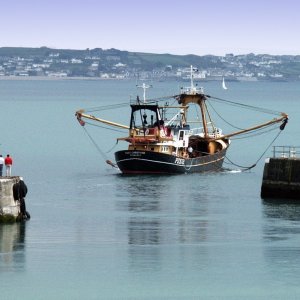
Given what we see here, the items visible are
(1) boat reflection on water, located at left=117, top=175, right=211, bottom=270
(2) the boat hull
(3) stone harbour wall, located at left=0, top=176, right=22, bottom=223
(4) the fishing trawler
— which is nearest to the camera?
(1) boat reflection on water, located at left=117, top=175, right=211, bottom=270

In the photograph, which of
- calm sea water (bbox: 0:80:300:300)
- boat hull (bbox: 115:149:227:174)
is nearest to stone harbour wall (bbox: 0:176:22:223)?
calm sea water (bbox: 0:80:300:300)

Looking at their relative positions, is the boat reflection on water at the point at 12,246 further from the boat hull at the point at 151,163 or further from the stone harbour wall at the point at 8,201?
the boat hull at the point at 151,163

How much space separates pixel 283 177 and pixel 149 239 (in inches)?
499

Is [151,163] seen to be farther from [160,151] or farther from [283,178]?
[283,178]

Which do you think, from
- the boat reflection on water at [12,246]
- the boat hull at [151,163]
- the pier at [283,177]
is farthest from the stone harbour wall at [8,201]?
the boat hull at [151,163]

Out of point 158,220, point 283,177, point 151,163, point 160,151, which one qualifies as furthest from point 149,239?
point 160,151

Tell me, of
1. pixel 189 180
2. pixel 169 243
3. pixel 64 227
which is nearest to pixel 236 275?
pixel 169 243

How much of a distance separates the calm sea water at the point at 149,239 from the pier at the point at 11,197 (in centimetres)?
51

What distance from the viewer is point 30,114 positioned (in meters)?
174

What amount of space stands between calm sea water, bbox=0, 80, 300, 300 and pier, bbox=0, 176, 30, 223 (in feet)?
1.68

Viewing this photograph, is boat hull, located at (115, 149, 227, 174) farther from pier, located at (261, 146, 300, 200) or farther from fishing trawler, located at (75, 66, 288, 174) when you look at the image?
pier, located at (261, 146, 300, 200)

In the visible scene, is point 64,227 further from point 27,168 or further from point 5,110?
point 5,110

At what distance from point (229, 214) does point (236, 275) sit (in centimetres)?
1551

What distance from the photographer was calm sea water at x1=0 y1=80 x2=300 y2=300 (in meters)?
43.0
